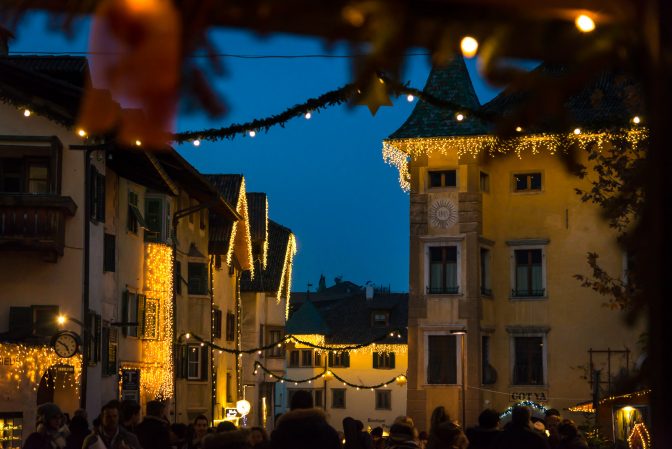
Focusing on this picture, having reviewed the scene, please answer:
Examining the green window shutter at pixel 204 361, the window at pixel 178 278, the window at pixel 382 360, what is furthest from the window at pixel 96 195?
the window at pixel 382 360

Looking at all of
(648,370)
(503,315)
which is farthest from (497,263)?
(648,370)

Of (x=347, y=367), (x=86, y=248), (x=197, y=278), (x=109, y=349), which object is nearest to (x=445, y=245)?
(x=197, y=278)

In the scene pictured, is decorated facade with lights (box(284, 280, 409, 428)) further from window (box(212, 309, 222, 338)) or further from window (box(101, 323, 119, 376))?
window (box(101, 323, 119, 376))

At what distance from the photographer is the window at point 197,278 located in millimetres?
48719

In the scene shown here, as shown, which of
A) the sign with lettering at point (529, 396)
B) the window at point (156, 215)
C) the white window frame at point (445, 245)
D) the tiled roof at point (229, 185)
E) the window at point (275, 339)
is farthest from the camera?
the window at point (275, 339)

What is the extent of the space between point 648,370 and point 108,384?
33720 millimetres

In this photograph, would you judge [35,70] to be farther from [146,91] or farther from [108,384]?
A: [146,91]

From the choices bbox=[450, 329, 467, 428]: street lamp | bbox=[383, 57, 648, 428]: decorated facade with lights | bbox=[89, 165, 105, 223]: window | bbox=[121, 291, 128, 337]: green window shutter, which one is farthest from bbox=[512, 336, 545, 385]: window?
bbox=[89, 165, 105, 223]: window

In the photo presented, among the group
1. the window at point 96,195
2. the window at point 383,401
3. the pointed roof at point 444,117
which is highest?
the pointed roof at point 444,117

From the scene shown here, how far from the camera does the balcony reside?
31641 millimetres

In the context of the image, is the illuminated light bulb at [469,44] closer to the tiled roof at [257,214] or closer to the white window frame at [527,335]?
the white window frame at [527,335]

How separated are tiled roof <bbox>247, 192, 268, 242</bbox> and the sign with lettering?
19.9m

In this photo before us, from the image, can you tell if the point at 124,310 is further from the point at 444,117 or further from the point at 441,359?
the point at 444,117

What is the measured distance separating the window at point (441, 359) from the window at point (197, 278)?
8465 mm
